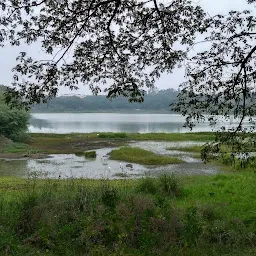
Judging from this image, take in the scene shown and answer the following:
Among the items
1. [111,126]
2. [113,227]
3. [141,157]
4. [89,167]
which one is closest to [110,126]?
[111,126]

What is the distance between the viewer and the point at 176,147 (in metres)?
40.5

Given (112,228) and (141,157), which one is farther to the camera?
(141,157)

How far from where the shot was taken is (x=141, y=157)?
106 ft

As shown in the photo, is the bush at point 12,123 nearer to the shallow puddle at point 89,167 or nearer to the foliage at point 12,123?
the foliage at point 12,123

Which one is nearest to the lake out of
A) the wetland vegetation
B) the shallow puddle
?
the shallow puddle

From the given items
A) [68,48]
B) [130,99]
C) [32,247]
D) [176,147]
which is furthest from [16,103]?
[176,147]

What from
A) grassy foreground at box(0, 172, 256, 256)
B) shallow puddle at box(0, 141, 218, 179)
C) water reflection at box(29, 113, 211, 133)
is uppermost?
grassy foreground at box(0, 172, 256, 256)

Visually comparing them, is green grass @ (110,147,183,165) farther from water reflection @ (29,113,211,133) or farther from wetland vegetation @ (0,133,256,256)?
water reflection @ (29,113,211,133)

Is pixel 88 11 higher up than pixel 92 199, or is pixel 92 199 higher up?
pixel 88 11

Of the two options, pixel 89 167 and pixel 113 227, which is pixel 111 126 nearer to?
pixel 89 167

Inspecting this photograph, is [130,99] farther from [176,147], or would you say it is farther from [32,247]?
[176,147]

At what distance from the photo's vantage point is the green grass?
98.0 ft

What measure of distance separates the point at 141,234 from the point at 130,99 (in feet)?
8.54

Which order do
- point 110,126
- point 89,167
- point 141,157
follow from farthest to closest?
point 110,126 < point 141,157 < point 89,167
